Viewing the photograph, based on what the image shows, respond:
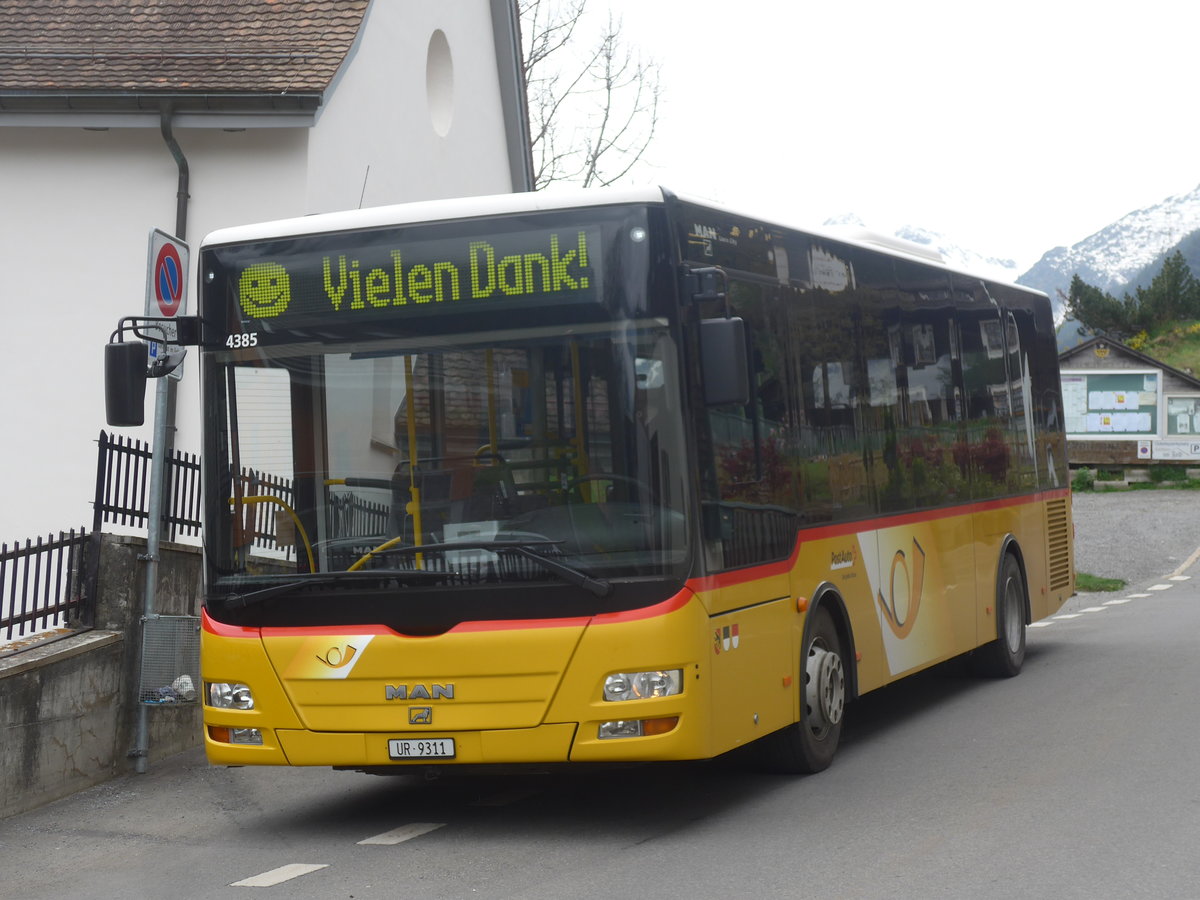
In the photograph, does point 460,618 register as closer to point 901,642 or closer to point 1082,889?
point 1082,889

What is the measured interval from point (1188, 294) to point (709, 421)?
7132 centimetres

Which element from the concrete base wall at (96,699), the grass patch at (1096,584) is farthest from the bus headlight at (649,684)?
the grass patch at (1096,584)

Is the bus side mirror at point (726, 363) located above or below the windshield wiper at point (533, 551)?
above

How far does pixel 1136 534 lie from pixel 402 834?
26.7 metres

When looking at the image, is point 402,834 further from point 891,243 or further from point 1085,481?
point 1085,481

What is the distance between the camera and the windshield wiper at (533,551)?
7.29m

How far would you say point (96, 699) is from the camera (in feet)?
33.5

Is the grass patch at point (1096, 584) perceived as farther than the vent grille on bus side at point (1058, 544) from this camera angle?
Yes

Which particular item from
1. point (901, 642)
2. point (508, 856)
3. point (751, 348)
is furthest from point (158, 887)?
point (901, 642)

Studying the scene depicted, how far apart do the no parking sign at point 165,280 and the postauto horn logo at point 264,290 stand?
1.95 metres

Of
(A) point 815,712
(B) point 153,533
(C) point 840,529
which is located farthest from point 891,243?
(B) point 153,533

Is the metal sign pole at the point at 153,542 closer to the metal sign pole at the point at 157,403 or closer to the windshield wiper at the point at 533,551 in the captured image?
the metal sign pole at the point at 157,403

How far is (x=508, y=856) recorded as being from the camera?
7.22m

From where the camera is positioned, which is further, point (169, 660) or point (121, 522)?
point (121, 522)
